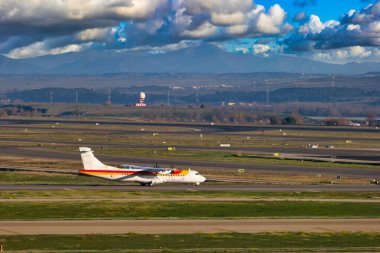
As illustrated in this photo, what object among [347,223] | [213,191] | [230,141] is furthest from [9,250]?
[230,141]

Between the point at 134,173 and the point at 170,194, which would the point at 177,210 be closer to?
the point at 170,194

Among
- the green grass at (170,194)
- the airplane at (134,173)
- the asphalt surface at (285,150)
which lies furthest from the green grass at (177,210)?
the asphalt surface at (285,150)

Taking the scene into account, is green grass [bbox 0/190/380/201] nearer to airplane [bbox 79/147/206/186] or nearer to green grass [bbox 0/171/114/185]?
airplane [bbox 79/147/206/186]

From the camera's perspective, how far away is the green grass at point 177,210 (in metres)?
61.7

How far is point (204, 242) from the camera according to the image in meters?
49.8

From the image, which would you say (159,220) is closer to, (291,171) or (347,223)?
(347,223)

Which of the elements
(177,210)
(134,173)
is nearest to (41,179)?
(134,173)

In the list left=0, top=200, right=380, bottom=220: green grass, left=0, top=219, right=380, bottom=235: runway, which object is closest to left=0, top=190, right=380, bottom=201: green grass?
left=0, top=200, right=380, bottom=220: green grass

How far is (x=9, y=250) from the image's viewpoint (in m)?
44.9

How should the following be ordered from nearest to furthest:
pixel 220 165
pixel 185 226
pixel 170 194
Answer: pixel 185 226 < pixel 170 194 < pixel 220 165

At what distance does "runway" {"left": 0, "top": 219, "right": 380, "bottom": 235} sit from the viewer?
5378 cm

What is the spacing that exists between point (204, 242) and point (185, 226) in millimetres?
7210

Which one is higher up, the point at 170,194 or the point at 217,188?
the point at 170,194

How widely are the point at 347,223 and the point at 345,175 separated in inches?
2036
